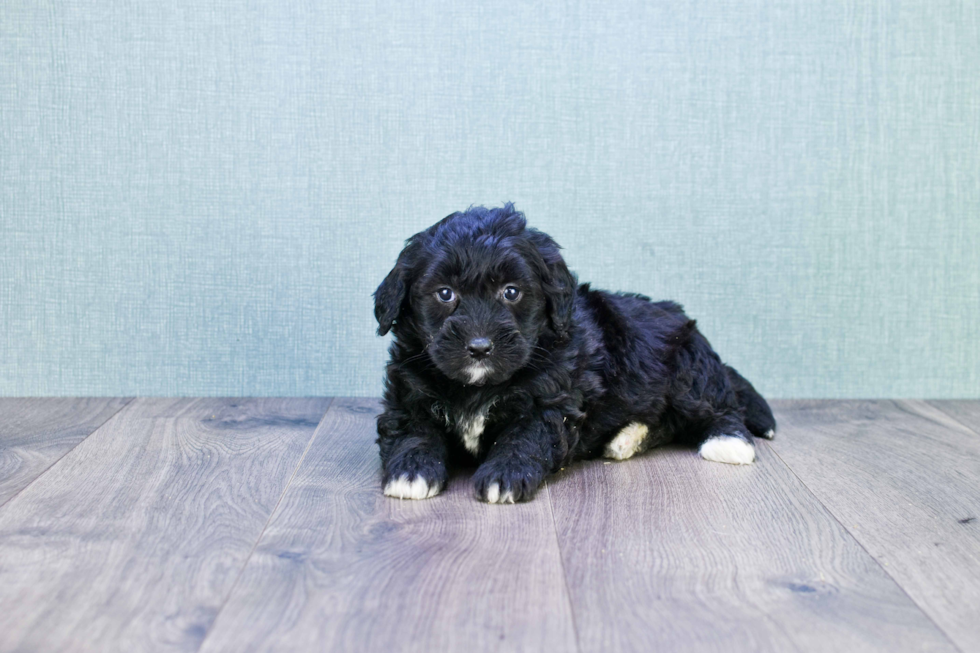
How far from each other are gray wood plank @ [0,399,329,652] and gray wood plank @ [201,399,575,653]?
73 millimetres

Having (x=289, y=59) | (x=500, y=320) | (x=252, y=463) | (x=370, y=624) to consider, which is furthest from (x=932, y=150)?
(x=370, y=624)

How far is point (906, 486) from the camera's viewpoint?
7.44 ft

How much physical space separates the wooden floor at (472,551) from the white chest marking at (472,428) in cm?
13

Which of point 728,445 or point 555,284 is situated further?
point 728,445

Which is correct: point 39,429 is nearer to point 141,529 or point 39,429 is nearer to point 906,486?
point 141,529

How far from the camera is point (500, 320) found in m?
2.14

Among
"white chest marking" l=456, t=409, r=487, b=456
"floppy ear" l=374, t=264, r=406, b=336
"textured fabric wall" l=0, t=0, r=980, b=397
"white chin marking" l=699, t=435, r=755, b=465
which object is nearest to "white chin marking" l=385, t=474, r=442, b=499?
"white chest marking" l=456, t=409, r=487, b=456

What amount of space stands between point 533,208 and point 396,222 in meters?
0.51

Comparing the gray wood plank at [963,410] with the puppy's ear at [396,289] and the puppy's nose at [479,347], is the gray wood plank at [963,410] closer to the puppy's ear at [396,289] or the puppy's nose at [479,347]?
the puppy's nose at [479,347]

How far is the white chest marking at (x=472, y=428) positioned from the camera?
89.8 inches

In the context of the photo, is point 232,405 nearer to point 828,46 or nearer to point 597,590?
point 597,590

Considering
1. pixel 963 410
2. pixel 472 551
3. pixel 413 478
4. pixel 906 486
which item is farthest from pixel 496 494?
pixel 963 410

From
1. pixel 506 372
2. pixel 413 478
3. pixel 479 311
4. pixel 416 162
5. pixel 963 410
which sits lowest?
pixel 963 410

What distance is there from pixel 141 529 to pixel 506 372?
2.87ft
